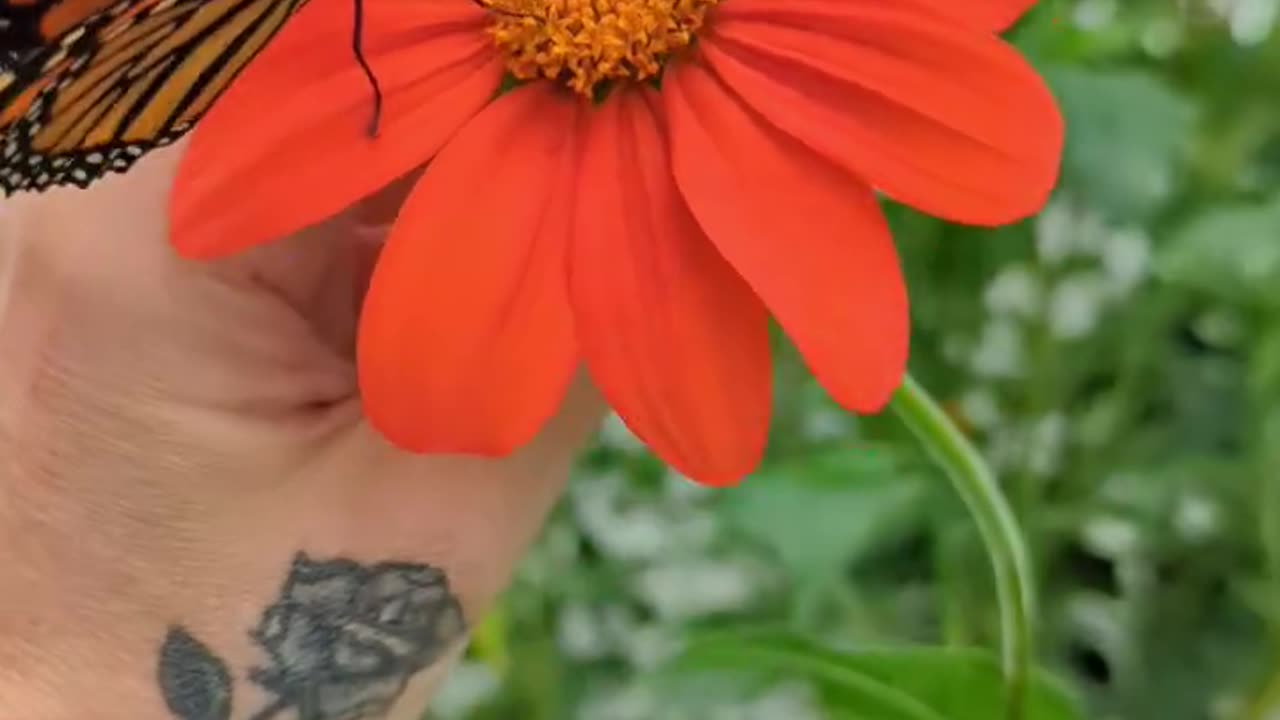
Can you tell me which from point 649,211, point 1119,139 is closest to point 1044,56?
point 1119,139

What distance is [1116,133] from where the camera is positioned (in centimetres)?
60

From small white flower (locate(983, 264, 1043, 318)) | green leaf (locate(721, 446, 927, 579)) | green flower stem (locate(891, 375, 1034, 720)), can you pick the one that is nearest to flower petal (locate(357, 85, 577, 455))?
green flower stem (locate(891, 375, 1034, 720))

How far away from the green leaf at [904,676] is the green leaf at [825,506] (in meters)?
0.06

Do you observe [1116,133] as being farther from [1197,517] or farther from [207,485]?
[207,485]

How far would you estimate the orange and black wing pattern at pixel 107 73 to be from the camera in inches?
15.8

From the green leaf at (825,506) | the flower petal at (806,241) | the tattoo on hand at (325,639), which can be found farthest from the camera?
the green leaf at (825,506)

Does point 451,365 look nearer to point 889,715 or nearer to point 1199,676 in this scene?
point 889,715

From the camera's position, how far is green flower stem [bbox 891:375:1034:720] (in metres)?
0.47

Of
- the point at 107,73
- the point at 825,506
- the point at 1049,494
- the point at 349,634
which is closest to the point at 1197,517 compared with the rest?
the point at 1049,494

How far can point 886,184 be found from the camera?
38cm

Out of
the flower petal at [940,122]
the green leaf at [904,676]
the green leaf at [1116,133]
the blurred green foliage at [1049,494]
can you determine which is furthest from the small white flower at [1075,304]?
the flower petal at [940,122]

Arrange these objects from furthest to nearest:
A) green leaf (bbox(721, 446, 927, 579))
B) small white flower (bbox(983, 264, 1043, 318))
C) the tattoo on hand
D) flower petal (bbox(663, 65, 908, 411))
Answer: small white flower (bbox(983, 264, 1043, 318))
green leaf (bbox(721, 446, 927, 579))
the tattoo on hand
flower petal (bbox(663, 65, 908, 411))

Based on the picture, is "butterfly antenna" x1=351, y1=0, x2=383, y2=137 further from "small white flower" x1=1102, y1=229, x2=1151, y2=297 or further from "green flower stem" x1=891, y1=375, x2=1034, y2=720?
"small white flower" x1=1102, y1=229, x2=1151, y2=297

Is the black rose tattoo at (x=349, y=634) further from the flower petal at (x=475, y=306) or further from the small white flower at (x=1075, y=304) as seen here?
the small white flower at (x=1075, y=304)
